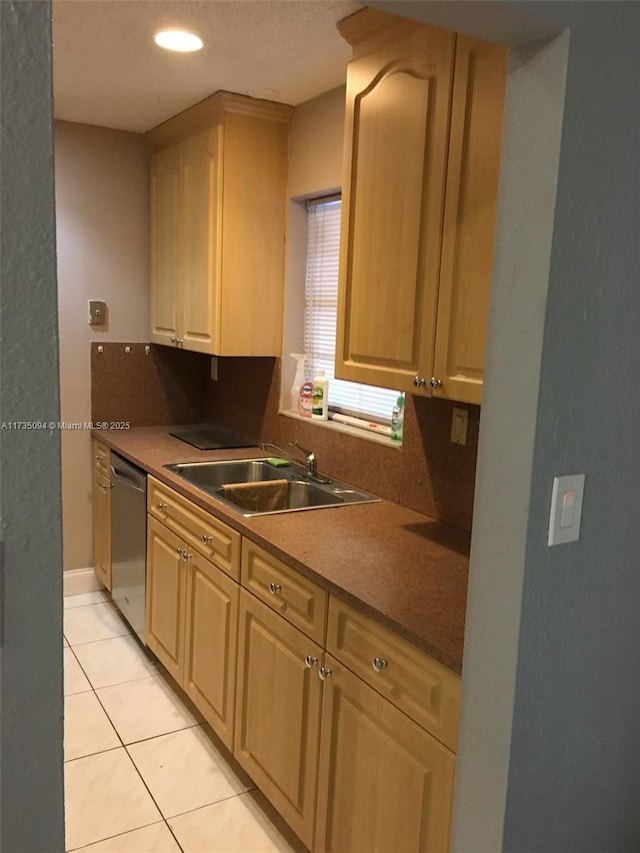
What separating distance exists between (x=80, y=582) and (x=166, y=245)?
1785 mm

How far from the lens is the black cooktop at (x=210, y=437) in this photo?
3.39 m

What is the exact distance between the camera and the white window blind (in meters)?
2.93

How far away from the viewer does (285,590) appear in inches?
79.4

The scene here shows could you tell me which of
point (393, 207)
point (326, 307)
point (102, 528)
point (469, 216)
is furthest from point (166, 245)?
point (469, 216)

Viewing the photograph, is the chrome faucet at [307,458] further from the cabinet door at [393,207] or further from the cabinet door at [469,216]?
the cabinet door at [469,216]

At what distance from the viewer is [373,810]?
Result: 1.72 m

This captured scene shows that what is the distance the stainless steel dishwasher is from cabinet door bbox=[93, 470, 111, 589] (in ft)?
0.26

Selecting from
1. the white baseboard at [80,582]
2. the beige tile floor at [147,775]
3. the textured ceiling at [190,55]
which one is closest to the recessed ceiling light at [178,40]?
the textured ceiling at [190,55]

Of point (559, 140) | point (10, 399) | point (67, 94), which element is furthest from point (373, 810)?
point (67, 94)

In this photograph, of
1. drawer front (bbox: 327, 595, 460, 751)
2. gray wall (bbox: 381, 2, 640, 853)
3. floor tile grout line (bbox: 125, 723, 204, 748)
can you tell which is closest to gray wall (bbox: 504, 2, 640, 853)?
gray wall (bbox: 381, 2, 640, 853)

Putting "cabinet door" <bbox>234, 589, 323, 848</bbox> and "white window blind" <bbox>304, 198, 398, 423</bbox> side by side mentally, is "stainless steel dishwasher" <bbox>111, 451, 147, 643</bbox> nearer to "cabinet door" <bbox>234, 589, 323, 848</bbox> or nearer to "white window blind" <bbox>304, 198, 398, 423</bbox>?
"white window blind" <bbox>304, 198, 398, 423</bbox>

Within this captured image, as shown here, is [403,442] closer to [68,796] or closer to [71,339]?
[68,796]

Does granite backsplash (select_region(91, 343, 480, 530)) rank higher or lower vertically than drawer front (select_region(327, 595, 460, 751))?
higher

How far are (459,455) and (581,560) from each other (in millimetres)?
916
